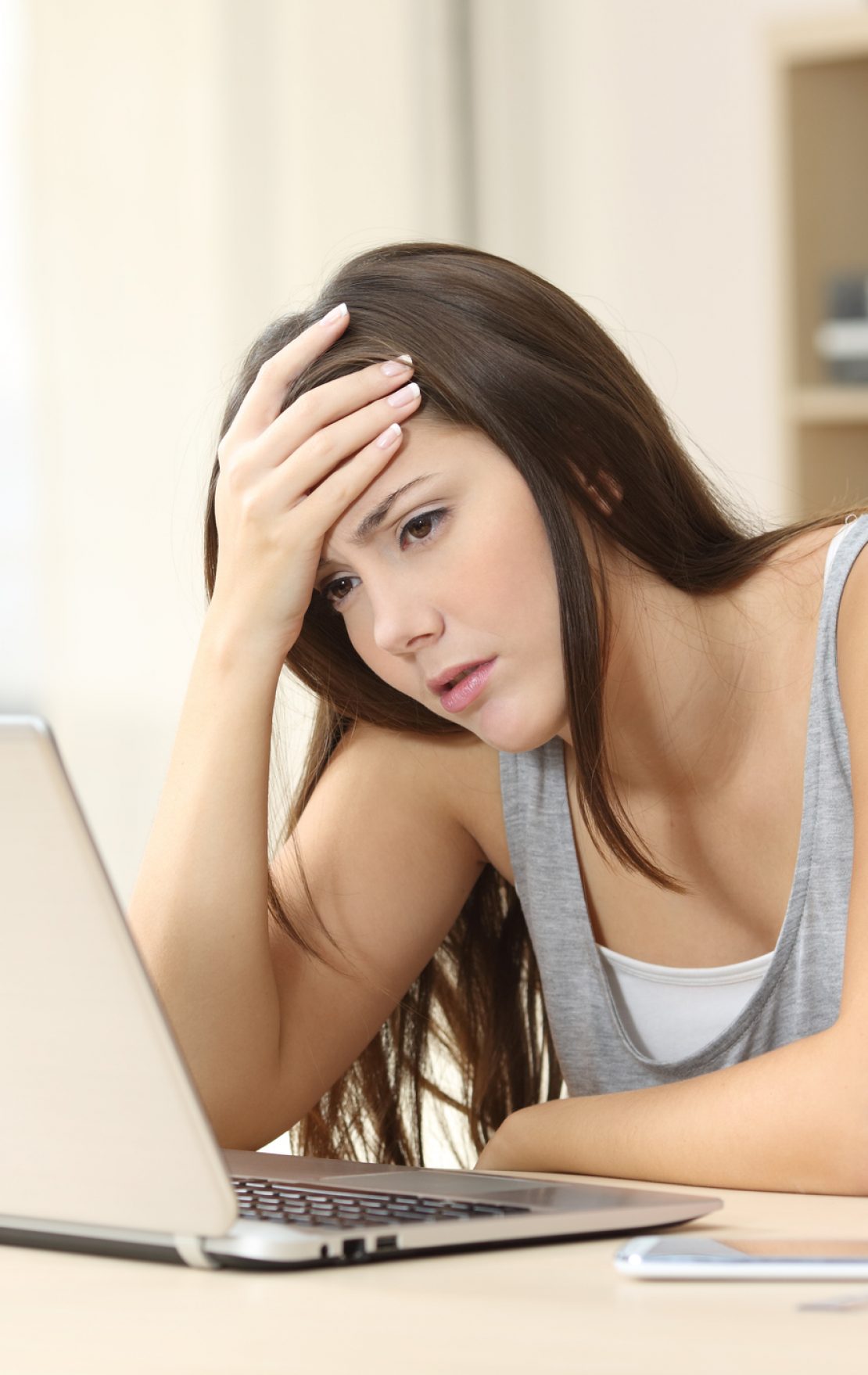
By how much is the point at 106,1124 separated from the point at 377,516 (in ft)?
1.86

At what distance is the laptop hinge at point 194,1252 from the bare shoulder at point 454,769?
72 cm

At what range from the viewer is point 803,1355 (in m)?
0.56

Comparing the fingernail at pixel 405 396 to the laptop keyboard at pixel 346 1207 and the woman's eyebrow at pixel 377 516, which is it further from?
the laptop keyboard at pixel 346 1207

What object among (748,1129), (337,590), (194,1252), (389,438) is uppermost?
(389,438)

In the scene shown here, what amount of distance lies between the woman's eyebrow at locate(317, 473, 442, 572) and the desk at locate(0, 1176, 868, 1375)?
55cm

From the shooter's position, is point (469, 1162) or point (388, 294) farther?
point (469, 1162)

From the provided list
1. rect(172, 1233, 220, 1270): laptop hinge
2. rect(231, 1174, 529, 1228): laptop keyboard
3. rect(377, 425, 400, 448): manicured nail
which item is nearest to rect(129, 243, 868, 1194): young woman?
rect(377, 425, 400, 448): manicured nail

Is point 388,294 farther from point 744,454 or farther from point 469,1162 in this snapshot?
point 744,454

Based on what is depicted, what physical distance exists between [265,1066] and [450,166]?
7.53 feet

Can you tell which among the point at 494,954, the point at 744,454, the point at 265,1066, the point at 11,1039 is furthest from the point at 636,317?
the point at 11,1039

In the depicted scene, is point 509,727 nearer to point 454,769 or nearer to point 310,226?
point 454,769

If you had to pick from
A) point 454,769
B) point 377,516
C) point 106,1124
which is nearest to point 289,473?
point 377,516

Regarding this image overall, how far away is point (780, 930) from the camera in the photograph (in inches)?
50.3

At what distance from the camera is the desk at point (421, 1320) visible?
57 cm
